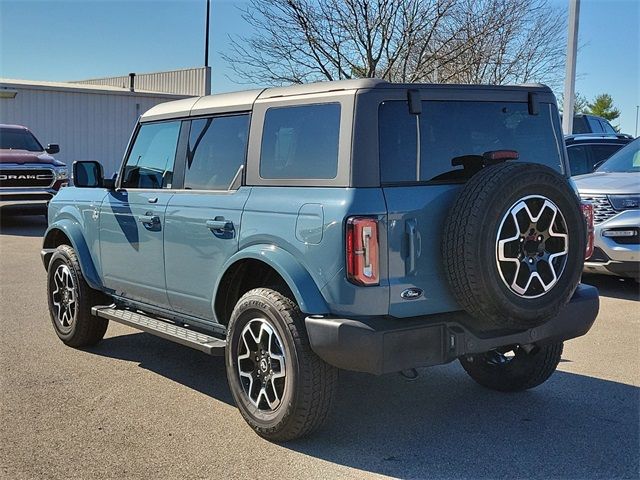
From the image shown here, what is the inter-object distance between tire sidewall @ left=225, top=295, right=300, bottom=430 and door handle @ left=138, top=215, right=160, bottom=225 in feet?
3.71

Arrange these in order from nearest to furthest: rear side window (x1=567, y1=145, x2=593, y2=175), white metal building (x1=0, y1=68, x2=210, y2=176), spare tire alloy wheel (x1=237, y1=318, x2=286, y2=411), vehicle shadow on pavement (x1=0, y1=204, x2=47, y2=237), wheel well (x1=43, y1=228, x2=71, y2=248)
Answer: spare tire alloy wheel (x1=237, y1=318, x2=286, y2=411)
wheel well (x1=43, y1=228, x2=71, y2=248)
rear side window (x1=567, y1=145, x2=593, y2=175)
vehicle shadow on pavement (x1=0, y1=204, x2=47, y2=237)
white metal building (x1=0, y1=68, x2=210, y2=176)

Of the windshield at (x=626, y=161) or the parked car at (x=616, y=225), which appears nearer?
the parked car at (x=616, y=225)

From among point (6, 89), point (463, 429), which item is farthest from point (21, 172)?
point (463, 429)

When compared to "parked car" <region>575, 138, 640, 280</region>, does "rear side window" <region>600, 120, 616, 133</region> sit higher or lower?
higher

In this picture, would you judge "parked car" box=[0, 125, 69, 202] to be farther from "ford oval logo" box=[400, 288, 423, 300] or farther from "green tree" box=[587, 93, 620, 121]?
"green tree" box=[587, 93, 620, 121]

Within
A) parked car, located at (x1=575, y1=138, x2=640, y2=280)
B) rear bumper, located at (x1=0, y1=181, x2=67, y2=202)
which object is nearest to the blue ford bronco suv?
parked car, located at (x1=575, y1=138, x2=640, y2=280)

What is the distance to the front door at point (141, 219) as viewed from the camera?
16.6 feet

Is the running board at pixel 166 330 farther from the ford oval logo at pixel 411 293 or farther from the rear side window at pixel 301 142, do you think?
the ford oval logo at pixel 411 293

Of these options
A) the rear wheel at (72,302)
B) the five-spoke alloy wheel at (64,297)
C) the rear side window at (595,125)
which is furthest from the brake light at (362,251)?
the rear side window at (595,125)

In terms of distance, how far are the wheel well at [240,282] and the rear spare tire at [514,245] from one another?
1128mm

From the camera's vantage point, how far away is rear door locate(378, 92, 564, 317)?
371cm

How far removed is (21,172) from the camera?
14922 mm

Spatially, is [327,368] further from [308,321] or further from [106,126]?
[106,126]

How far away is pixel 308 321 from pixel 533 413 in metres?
1.74
